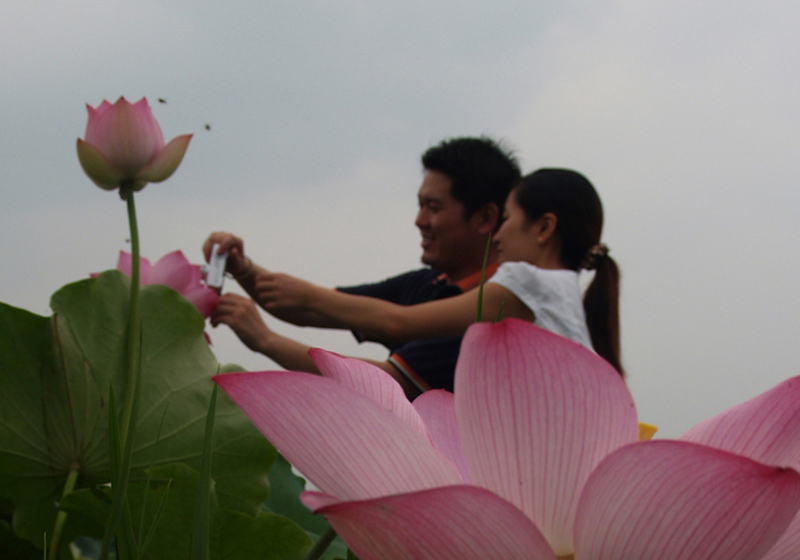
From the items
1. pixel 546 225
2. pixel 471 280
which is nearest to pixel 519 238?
pixel 546 225

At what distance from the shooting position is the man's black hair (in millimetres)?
1623

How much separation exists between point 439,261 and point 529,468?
153 centimetres

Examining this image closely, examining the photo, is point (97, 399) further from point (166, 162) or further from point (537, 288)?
point (537, 288)

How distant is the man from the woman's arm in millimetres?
29

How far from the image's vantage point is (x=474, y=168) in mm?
1640

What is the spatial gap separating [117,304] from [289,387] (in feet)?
0.91

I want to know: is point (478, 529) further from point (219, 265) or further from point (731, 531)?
point (219, 265)

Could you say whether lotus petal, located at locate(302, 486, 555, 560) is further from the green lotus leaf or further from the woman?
the woman

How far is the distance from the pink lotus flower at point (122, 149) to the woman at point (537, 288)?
2.76 feet

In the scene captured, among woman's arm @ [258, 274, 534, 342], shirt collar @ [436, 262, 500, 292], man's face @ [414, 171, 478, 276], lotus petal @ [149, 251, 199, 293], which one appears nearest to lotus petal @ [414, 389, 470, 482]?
lotus petal @ [149, 251, 199, 293]

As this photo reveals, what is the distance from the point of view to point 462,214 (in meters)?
1.60

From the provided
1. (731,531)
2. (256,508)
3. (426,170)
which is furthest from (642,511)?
(426,170)

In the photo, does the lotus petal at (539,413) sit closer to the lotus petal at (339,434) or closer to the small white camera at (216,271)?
the lotus petal at (339,434)

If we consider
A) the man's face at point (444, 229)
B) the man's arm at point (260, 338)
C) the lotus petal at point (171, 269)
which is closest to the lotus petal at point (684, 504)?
the lotus petal at point (171, 269)
